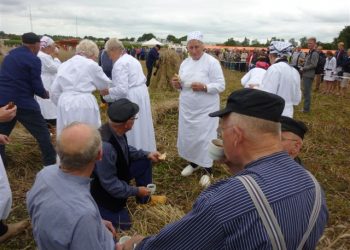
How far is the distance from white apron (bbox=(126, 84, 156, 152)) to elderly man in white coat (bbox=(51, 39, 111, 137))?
22.3 inches

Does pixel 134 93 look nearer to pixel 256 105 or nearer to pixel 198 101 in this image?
pixel 198 101

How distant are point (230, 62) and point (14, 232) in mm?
24015

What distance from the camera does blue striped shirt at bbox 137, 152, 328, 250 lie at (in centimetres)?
121

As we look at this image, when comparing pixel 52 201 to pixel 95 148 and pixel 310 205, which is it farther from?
pixel 310 205

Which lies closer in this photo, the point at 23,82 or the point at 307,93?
the point at 23,82

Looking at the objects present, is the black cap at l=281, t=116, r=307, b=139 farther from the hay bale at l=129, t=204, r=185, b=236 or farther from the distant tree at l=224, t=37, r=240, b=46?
the distant tree at l=224, t=37, r=240, b=46

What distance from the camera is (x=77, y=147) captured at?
6.29 ft

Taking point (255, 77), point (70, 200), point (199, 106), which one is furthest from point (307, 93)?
point (70, 200)

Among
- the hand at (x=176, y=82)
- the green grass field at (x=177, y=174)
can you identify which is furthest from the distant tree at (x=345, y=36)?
the hand at (x=176, y=82)

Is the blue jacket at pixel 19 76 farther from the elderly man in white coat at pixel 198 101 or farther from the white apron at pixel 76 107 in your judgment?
the elderly man in white coat at pixel 198 101

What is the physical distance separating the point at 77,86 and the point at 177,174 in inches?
75.5

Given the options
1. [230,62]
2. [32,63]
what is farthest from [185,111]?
[230,62]

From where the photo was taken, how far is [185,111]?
16.3 ft

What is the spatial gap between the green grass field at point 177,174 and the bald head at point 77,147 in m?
1.54
